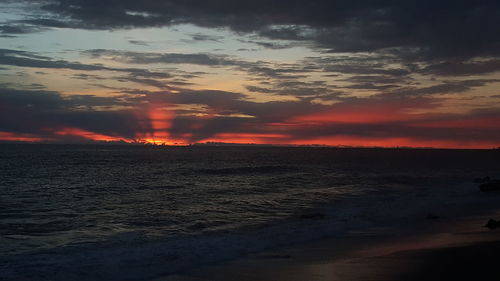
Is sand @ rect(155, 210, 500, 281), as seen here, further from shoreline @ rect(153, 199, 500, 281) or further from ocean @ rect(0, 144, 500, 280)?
ocean @ rect(0, 144, 500, 280)

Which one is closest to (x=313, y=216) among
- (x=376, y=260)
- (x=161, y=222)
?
(x=161, y=222)

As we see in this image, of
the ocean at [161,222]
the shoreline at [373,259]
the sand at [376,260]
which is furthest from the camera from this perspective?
the ocean at [161,222]

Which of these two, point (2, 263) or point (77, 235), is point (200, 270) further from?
point (77, 235)

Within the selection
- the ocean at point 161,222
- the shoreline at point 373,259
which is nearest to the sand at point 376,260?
the shoreline at point 373,259

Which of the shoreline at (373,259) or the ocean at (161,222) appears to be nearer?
the shoreline at (373,259)

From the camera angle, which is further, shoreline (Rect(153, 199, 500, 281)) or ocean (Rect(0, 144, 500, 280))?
ocean (Rect(0, 144, 500, 280))

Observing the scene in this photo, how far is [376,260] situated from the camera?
46.2 ft

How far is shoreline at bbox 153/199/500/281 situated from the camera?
12.4 m

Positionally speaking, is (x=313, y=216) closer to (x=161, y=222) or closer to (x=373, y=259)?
(x=161, y=222)

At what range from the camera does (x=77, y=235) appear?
19.1 metres

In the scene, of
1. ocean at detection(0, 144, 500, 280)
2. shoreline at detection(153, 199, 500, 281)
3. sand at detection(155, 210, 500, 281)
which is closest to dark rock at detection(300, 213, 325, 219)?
ocean at detection(0, 144, 500, 280)

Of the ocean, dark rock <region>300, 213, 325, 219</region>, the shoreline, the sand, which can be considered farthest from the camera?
dark rock <region>300, 213, 325, 219</region>

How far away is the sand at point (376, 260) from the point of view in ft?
40.4

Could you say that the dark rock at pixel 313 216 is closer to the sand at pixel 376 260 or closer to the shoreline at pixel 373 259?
the shoreline at pixel 373 259
